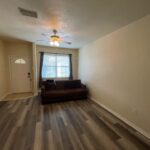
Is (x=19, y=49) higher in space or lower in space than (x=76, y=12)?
lower

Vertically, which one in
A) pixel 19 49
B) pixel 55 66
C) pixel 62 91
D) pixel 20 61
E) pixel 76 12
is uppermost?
pixel 76 12

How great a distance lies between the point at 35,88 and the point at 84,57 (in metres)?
3.01

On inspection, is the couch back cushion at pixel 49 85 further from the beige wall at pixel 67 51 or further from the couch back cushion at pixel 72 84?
the beige wall at pixel 67 51

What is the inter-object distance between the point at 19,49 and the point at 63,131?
4.76 m

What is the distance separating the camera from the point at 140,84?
95.6 inches

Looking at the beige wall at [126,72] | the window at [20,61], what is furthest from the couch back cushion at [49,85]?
the beige wall at [126,72]

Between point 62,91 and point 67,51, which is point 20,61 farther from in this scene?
point 62,91

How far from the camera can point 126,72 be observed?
111 inches

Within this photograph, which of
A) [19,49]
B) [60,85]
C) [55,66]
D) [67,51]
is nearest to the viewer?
[60,85]

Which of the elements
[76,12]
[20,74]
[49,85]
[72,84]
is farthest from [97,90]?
[20,74]

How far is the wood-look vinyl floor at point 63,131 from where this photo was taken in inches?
77.9

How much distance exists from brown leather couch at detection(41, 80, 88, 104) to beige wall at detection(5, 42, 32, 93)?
6.71 feet

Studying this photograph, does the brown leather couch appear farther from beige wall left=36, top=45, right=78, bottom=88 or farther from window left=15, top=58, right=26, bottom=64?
window left=15, top=58, right=26, bottom=64

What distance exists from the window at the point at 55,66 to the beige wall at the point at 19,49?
0.88m
